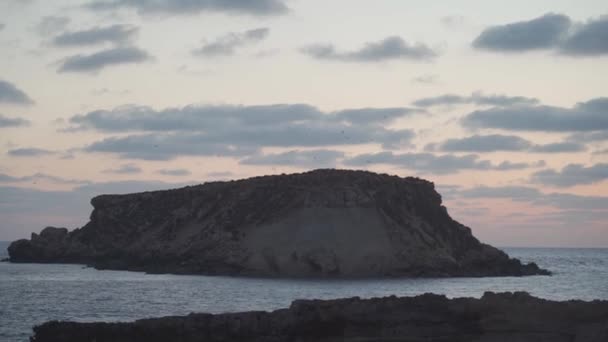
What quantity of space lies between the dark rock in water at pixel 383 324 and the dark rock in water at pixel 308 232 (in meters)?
41.0

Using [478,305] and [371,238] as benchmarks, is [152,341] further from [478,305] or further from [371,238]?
[371,238]

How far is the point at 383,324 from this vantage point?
106 ft

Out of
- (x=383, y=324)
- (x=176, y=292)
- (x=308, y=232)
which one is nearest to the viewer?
(x=383, y=324)

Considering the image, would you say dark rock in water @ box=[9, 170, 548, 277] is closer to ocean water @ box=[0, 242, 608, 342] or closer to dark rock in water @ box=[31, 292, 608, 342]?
ocean water @ box=[0, 242, 608, 342]

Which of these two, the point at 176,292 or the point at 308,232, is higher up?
the point at 308,232

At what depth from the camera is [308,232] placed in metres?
76.6

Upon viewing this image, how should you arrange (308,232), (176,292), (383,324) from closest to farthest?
(383,324), (176,292), (308,232)

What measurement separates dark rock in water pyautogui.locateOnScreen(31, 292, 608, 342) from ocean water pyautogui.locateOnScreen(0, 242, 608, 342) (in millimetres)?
6804

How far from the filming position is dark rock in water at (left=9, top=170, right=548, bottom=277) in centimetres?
7569

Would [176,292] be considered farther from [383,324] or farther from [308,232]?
[383,324]

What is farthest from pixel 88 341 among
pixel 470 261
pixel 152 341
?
pixel 470 261

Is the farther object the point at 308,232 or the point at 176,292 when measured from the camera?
the point at 308,232

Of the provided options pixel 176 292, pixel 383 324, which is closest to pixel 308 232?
pixel 176 292

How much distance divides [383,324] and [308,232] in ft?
146
